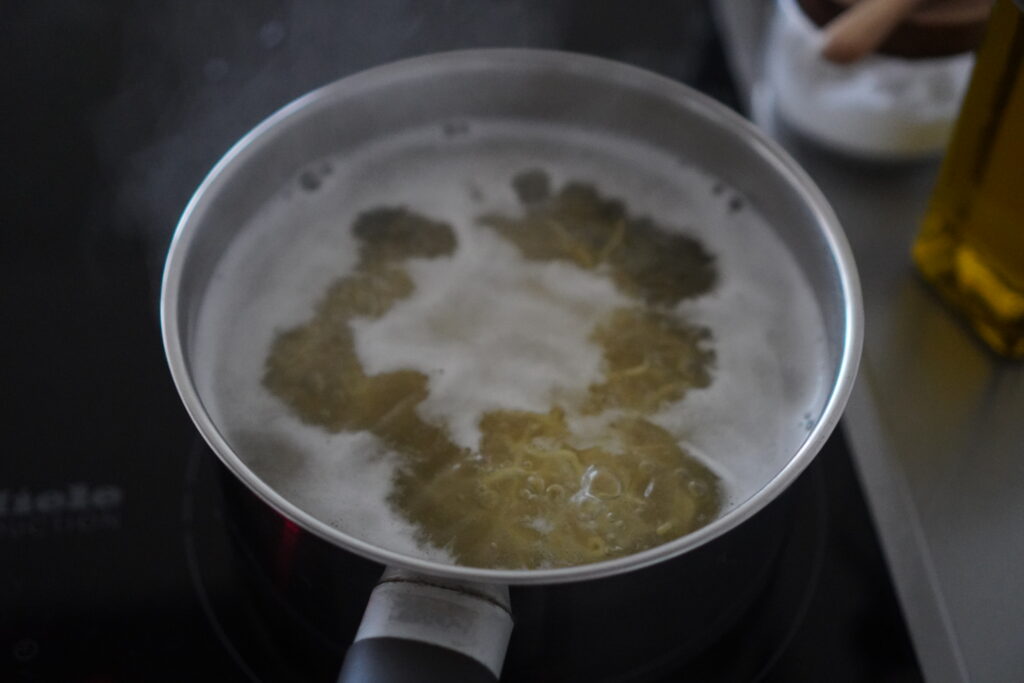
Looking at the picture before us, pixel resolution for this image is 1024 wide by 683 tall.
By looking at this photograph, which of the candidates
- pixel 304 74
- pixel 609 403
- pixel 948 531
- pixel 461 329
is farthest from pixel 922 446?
pixel 304 74

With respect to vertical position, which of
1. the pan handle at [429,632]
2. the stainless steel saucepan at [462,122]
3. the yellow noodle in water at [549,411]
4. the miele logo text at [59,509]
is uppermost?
the stainless steel saucepan at [462,122]

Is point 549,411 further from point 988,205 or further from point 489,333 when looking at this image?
point 988,205

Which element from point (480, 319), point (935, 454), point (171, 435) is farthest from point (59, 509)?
point (935, 454)

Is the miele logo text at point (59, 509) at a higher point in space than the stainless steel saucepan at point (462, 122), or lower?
lower

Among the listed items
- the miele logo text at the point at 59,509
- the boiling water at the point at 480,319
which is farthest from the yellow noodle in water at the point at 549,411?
the miele logo text at the point at 59,509

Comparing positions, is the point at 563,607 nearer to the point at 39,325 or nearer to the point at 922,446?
the point at 922,446

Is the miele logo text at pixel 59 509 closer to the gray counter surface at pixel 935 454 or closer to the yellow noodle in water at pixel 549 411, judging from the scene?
the yellow noodle in water at pixel 549 411

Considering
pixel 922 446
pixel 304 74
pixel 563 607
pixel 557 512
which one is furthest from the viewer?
pixel 304 74

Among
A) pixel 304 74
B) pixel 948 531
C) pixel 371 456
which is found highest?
pixel 304 74

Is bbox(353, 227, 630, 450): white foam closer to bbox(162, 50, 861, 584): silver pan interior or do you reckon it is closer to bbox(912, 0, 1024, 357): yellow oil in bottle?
bbox(162, 50, 861, 584): silver pan interior
